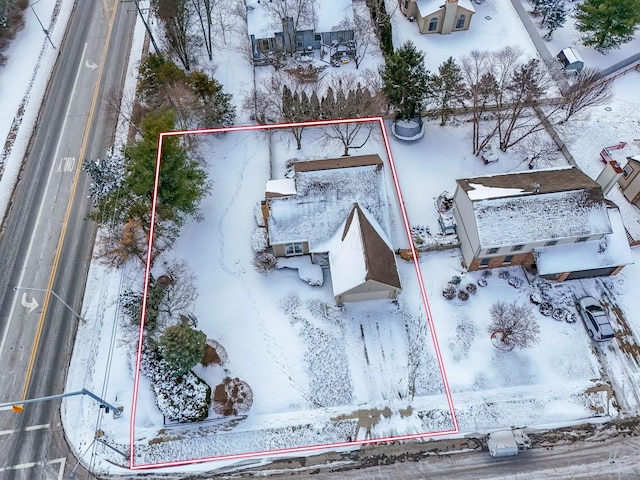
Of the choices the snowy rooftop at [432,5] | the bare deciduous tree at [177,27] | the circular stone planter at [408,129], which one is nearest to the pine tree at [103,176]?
the bare deciduous tree at [177,27]

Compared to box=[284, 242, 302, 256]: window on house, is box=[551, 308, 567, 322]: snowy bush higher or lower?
lower

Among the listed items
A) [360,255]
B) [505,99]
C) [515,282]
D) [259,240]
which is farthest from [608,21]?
[259,240]

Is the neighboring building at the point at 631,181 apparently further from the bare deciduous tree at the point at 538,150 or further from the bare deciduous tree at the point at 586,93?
the bare deciduous tree at the point at 586,93

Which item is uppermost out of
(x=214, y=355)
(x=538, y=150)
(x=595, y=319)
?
(x=538, y=150)

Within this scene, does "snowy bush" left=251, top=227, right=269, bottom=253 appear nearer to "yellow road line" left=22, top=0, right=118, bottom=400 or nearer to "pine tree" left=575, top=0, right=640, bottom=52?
"yellow road line" left=22, top=0, right=118, bottom=400

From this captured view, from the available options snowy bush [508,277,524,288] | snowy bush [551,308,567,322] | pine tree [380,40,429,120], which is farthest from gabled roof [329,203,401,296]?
pine tree [380,40,429,120]

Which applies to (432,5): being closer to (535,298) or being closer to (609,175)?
(609,175)
